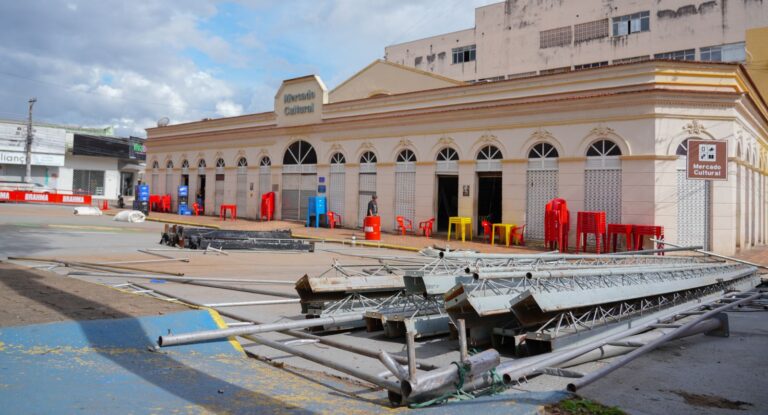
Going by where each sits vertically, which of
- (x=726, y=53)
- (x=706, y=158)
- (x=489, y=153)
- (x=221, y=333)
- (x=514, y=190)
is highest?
(x=726, y=53)

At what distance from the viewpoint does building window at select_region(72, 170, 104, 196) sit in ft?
188

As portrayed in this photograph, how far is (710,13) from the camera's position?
3472 centimetres

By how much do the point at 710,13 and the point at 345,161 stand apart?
26.3 meters

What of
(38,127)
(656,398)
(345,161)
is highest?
(38,127)

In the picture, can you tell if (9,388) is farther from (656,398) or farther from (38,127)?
(38,127)

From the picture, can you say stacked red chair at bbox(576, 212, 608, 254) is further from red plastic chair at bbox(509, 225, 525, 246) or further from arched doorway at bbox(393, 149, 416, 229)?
arched doorway at bbox(393, 149, 416, 229)

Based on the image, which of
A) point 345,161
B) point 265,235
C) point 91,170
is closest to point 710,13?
point 345,161

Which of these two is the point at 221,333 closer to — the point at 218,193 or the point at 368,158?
the point at 368,158

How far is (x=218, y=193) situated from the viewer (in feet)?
106

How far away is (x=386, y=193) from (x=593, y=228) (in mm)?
9325

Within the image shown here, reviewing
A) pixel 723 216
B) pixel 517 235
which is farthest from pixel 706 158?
pixel 517 235

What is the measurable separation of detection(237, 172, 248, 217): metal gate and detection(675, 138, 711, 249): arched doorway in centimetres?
2126

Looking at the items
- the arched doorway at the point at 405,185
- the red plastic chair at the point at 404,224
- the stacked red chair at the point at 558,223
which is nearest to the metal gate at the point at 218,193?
the arched doorway at the point at 405,185

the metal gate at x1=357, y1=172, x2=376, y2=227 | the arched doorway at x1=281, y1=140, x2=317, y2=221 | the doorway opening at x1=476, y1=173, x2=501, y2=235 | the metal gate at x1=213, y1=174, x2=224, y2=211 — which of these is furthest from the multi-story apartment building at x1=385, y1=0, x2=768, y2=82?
the metal gate at x1=213, y1=174, x2=224, y2=211
